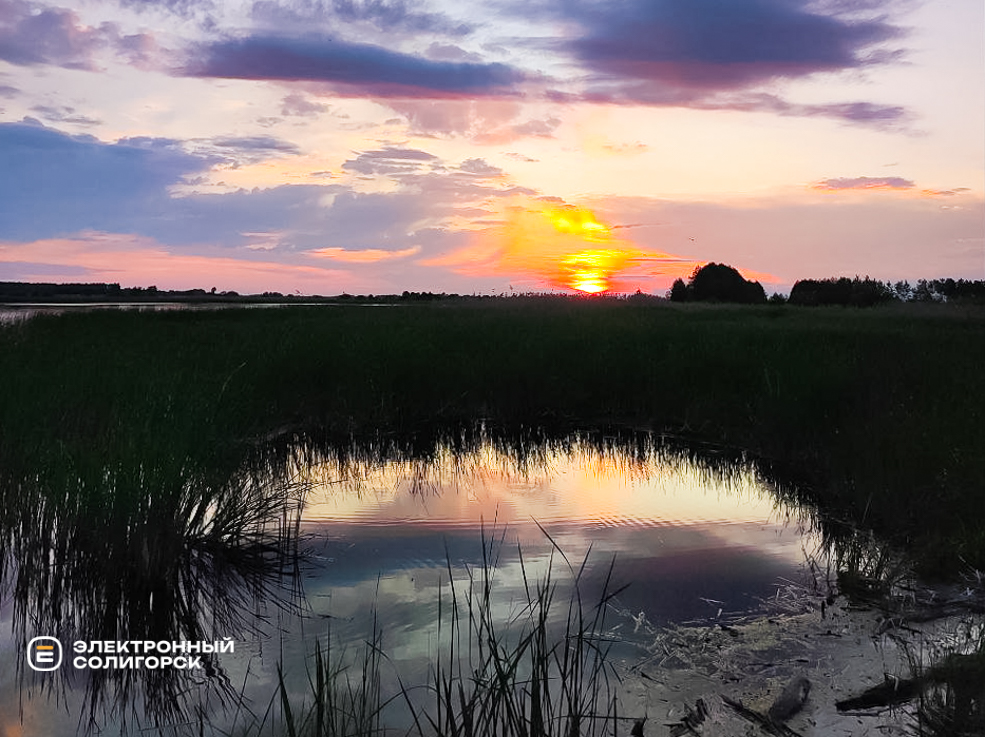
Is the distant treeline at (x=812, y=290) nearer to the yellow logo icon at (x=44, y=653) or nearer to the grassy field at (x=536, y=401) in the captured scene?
the grassy field at (x=536, y=401)

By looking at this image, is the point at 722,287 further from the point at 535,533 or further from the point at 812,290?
the point at 535,533

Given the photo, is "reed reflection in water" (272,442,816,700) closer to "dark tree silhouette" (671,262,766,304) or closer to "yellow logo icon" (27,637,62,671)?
"yellow logo icon" (27,637,62,671)

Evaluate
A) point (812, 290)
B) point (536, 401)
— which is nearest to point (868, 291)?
point (812, 290)

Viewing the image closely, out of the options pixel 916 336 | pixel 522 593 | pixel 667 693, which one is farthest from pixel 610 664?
pixel 916 336

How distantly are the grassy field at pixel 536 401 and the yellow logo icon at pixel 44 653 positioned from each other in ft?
3.43

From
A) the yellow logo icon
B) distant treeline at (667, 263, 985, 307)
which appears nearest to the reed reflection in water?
the yellow logo icon

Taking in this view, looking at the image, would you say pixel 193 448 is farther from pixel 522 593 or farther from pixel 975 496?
pixel 975 496

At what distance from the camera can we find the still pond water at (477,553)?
161 inches

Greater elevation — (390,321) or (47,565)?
(390,321)

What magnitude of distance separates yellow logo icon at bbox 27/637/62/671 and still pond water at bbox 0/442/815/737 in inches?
3.5

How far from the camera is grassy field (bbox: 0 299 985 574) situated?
20.1 feet

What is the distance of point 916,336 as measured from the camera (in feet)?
50.7

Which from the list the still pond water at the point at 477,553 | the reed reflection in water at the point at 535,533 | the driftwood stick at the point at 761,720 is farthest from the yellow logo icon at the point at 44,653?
the driftwood stick at the point at 761,720

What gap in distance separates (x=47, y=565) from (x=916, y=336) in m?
16.0
